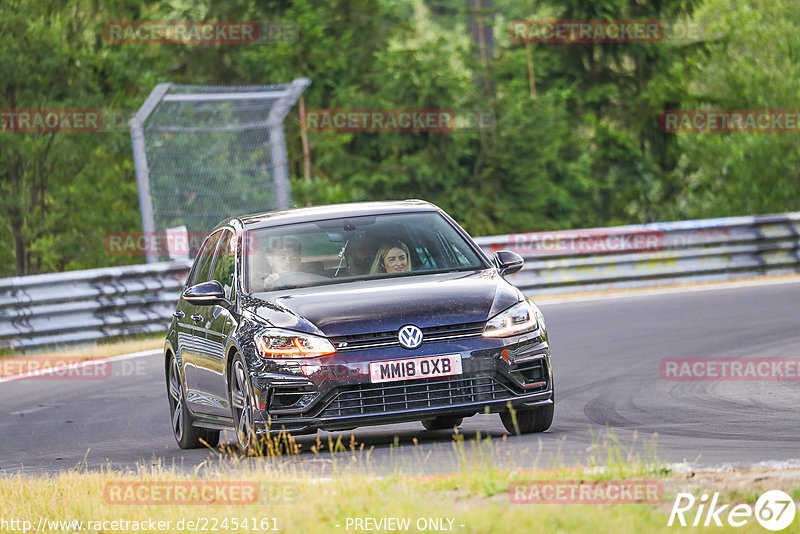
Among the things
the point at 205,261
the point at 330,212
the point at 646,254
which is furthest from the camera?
the point at 646,254

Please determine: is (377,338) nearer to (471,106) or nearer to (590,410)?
(590,410)

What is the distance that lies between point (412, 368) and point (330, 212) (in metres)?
2.01

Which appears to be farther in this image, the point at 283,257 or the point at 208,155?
the point at 208,155

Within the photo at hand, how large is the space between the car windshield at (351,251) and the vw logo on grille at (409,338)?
102 centimetres

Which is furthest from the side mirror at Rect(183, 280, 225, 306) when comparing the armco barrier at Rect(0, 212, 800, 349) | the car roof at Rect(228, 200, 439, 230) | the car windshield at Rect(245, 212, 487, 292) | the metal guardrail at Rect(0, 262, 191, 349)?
the armco barrier at Rect(0, 212, 800, 349)

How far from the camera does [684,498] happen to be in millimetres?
6121

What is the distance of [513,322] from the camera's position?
9062 millimetres

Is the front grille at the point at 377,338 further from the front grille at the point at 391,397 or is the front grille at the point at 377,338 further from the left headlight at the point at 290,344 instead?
the front grille at the point at 391,397

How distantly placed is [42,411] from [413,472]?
690 cm

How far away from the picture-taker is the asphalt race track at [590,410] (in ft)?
28.3

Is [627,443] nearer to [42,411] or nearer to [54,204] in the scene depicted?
[42,411]

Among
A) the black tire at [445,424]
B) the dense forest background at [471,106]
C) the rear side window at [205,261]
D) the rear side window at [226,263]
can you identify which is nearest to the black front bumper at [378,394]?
the rear side window at [226,263]

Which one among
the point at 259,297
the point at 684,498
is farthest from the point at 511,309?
the point at 684,498

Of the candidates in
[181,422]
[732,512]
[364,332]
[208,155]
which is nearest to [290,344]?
[364,332]
